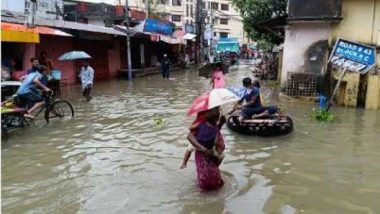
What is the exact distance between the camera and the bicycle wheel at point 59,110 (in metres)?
12.1

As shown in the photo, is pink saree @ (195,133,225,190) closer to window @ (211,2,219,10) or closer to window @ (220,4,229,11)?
window @ (211,2,219,10)

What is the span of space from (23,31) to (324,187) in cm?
1180

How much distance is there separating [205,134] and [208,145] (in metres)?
0.17

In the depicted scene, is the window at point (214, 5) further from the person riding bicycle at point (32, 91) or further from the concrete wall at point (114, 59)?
the person riding bicycle at point (32, 91)

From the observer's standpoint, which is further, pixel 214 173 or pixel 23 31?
pixel 23 31

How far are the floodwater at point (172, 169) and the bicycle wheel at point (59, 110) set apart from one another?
30 centimetres

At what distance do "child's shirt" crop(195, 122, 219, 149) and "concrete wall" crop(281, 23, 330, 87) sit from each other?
1047cm

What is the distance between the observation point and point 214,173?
6477mm

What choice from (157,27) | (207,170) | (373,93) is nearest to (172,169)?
(207,170)

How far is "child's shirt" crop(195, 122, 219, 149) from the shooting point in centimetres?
620

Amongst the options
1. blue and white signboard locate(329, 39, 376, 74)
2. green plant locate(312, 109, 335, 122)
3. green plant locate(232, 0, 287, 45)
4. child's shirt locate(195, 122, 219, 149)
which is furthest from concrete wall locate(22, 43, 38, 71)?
child's shirt locate(195, 122, 219, 149)

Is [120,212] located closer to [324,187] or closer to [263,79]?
[324,187]

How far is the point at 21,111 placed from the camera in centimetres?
1029

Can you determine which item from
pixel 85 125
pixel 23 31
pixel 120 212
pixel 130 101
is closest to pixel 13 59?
pixel 23 31
